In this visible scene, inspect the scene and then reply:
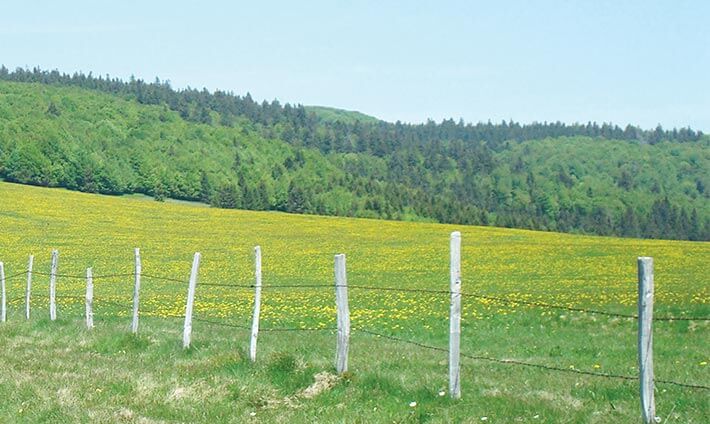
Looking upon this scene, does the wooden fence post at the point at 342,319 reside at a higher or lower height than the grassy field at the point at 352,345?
higher

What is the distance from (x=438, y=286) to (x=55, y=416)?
31876 mm

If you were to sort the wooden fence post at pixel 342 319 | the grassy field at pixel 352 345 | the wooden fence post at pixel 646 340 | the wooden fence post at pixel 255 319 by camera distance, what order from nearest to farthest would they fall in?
the wooden fence post at pixel 646 340, the grassy field at pixel 352 345, the wooden fence post at pixel 342 319, the wooden fence post at pixel 255 319

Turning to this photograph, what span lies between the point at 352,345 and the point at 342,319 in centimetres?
615

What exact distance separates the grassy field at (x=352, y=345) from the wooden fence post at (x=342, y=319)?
33 cm

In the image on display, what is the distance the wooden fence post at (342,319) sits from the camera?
12.9 metres

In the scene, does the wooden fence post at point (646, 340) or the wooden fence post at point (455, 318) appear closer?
the wooden fence post at point (646, 340)

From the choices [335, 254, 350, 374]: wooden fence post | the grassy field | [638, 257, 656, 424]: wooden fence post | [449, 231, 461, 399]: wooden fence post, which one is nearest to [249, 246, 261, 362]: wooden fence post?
the grassy field

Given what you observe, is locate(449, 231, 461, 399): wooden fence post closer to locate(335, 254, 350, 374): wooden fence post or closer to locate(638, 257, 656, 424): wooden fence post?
locate(335, 254, 350, 374): wooden fence post

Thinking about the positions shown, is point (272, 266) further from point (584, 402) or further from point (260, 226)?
point (584, 402)

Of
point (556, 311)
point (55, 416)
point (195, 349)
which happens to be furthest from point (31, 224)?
point (55, 416)

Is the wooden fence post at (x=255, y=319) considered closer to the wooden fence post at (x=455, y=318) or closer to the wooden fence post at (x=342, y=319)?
the wooden fence post at (x=342, y=319)

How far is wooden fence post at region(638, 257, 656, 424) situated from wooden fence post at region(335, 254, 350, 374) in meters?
4.64

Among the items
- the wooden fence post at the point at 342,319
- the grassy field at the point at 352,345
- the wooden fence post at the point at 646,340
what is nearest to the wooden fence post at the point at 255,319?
the grassy field at the point at 352,345

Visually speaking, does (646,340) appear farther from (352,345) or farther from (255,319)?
(352,345)
